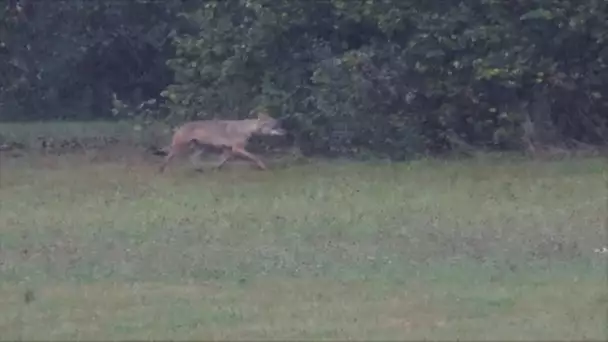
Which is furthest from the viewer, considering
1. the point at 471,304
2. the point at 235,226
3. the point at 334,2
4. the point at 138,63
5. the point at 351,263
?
the point at 138,63

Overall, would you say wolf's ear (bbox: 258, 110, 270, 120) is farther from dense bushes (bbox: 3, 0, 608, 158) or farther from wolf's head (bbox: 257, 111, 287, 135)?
dense bushes (bbox: 3, 0, 608, 158)

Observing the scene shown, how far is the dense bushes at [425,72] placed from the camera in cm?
1900

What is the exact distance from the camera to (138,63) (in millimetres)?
24609

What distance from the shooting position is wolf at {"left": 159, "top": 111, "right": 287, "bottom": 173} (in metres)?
18.2

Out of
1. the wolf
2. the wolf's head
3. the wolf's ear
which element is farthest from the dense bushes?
the wolf

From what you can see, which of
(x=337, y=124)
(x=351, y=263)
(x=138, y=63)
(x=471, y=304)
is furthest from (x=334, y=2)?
(x=471, y=304)

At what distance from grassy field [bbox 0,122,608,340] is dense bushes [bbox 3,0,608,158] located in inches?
41.8

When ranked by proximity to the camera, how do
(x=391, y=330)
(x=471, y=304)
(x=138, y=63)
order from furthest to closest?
(x=138, y=63), (x=471, y=304), (x=391, y=330)

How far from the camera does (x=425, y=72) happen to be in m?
19.4

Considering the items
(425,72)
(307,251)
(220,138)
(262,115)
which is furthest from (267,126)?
(307,251)

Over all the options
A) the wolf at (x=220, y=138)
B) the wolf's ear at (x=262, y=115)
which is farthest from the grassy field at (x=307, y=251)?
the wolf's ear at (x=262, y=115)

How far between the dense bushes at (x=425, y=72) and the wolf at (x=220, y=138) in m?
1.34

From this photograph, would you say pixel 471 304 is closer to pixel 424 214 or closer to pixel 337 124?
pixel 424 214

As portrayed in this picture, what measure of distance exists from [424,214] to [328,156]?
5.19 metres
